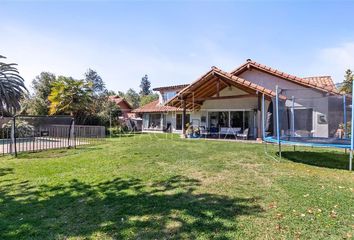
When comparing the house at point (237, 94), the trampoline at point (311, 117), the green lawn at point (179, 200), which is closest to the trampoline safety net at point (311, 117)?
the trampoline at point (311, 117)

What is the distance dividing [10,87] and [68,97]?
1448 centimetres

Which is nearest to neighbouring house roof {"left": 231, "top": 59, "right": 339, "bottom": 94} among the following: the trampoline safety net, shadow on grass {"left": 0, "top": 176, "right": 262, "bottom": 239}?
the trampoline safety net

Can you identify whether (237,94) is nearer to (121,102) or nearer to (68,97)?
(68,97)

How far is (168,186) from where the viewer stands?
562 centimetres

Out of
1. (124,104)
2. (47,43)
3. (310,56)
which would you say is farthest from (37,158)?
(124,104)

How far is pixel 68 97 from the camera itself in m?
23.5

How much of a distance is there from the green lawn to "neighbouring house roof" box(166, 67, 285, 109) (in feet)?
24.6

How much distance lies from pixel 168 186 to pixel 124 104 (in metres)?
36.6

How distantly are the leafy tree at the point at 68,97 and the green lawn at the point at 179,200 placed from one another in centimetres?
1636

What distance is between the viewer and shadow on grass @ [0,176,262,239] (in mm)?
3510

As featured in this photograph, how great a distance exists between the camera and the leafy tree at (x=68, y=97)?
23.3 metres

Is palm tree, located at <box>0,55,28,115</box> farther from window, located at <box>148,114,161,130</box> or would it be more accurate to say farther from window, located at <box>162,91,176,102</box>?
window, located at <box>148,114,161,130</box>

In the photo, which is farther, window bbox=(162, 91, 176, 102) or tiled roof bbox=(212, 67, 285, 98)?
window bbox=(162, 91, 176, 102)

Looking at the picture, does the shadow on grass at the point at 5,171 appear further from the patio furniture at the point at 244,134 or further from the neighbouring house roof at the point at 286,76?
the neighbouring house roof at the point at 286,76
